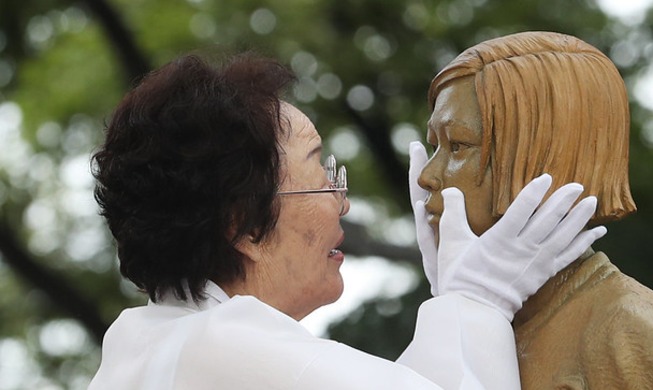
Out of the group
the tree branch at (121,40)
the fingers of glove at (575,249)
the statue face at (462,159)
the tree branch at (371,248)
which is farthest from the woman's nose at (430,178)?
the tree branch at (121,40)

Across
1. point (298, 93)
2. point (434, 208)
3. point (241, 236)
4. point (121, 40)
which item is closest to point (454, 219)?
point (434, 208)

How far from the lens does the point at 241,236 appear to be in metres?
2.94

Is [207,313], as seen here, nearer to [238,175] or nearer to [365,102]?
[238,175]

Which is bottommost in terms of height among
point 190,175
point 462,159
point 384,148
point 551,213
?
point 384,148

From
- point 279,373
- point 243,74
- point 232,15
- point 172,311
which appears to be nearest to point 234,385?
point 279,373

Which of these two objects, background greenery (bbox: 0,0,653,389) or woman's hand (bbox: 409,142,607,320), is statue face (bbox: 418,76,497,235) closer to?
woman's hand (bbox: 409,142,607,320)

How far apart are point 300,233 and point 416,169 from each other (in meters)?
0.36

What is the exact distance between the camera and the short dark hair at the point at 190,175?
288cm

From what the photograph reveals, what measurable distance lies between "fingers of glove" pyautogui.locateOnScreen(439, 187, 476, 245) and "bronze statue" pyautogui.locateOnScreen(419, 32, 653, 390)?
5 centimetres

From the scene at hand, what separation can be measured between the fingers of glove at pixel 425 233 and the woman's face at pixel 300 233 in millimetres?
198

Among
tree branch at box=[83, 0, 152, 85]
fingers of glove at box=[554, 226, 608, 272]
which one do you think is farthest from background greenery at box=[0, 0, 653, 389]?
fingers of glove at box=[554, 226, 608, 272]

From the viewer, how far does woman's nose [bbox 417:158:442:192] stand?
3045mm

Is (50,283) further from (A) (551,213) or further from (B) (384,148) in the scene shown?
(A) (551,213)

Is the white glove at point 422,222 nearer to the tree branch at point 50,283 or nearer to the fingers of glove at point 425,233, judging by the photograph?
the fingers of glove at point 425,233
